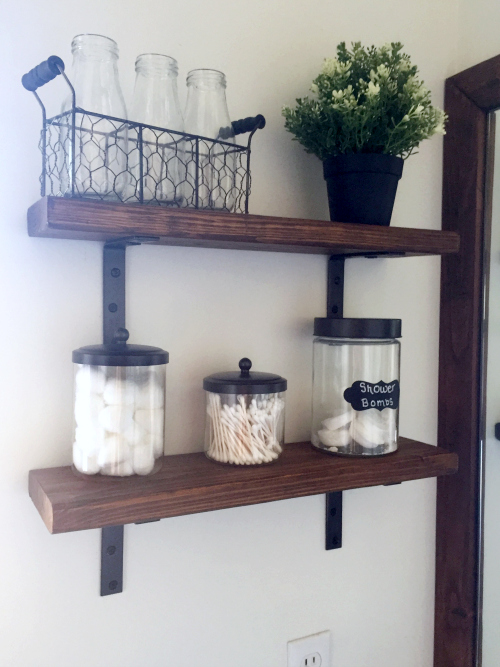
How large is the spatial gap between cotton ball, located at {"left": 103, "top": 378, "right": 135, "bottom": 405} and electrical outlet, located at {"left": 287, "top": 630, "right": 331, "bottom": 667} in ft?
1.89

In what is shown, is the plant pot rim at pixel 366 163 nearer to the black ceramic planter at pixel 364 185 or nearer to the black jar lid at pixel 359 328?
the black ceramic planter at pixel 364 185

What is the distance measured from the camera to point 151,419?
795 millimetres

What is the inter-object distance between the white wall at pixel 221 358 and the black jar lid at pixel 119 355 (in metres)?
0.08

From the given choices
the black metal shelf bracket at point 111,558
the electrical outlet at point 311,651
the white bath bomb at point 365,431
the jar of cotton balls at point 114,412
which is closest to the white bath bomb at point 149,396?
the jar of cotton balls at point 114,412

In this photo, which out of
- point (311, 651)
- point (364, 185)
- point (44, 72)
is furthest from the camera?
point (311, 651)

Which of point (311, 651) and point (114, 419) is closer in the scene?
point (114, 419)

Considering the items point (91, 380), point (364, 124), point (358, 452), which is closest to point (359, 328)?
point (358, 452)

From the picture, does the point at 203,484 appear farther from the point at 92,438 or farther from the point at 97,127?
the point at 97,127

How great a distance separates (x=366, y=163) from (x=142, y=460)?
533 mm

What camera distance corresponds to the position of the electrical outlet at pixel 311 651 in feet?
3.40

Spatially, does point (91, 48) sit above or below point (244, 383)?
above

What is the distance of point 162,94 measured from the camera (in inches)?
31.4

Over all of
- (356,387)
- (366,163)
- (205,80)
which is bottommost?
(356,387)

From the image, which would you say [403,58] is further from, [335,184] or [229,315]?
[229,315]
